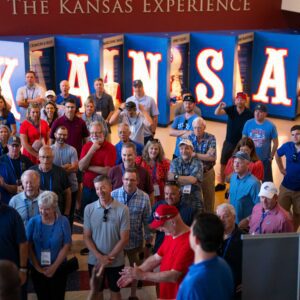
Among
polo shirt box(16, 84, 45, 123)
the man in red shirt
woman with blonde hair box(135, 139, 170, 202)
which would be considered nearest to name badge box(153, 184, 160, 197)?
woman with blonde hair box(135, 139, 170, 202)

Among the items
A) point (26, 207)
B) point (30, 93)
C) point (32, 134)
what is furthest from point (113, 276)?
point (30, 93)

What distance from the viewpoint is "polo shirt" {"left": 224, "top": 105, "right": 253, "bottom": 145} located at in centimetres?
840

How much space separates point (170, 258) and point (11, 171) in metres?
2.63

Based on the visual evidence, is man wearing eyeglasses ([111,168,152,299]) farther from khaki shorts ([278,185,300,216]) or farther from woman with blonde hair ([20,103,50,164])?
khaki shorts ([278,185,300,216])

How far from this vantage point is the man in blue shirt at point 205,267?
10.6ft

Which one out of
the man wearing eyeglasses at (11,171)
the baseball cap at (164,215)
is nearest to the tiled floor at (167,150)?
the man wearing eyeglasses at (11,171)

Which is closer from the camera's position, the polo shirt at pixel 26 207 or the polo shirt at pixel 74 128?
the polo shirt at pixel 26 207

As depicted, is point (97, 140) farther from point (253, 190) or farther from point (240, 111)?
point (240, 111)

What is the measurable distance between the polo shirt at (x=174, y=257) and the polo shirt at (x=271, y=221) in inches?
45.6

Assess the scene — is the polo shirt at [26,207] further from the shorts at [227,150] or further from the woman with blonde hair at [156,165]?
the shorts at [227,150]

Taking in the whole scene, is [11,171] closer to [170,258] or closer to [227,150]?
[170,258]

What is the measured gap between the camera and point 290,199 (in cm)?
695

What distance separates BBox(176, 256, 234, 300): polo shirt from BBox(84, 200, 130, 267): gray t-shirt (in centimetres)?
177

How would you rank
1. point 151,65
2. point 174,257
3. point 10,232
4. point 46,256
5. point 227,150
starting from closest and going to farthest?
point 174,257 → point 10,232 → point 46,256 → point 227,150 → point 151,65
